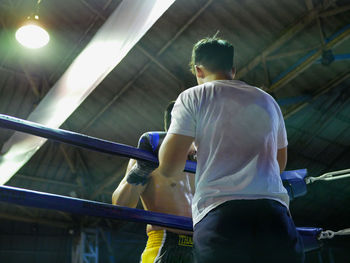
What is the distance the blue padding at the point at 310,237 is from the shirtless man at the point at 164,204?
1.87 feet

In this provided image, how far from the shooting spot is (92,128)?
27.9ft

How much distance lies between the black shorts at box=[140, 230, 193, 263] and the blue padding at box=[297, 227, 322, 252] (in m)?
0.56

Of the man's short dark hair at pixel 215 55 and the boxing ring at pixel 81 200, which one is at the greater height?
the man's short dark hair at pixel 215 55

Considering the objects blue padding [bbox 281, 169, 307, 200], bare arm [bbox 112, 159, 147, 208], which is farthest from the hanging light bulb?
blue padding [bbox 281, 169, 307, 200]

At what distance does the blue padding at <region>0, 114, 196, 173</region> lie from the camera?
4.49 feet

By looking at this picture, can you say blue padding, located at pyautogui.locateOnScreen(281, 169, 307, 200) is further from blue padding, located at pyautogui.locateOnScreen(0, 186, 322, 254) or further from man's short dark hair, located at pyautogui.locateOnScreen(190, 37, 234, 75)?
man's short dark hair, located at pyautogui.locateOnScreen(190, 37, 234, 75)

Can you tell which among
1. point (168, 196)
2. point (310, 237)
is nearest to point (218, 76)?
point (310, 237)

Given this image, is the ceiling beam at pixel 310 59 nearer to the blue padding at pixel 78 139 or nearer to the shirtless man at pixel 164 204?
the shirtless man at pixel 164 204

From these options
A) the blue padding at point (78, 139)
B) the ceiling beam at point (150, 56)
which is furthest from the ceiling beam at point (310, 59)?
the blue padding at point (78, 139)

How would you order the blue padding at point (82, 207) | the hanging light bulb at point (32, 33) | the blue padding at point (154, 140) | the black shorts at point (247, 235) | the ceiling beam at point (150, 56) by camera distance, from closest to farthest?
the black shorts at point (247, 235)
the blue padding at point (82, 207)
the blue padding at point (154, 140)
the hanging light bulb at point (32, 33)
the ceiling beam at point (150, 56)

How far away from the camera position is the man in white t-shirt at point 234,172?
1072 millimetres

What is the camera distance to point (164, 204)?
215cm

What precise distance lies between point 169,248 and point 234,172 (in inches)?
38.7

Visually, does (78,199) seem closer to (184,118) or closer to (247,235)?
(184,118)
